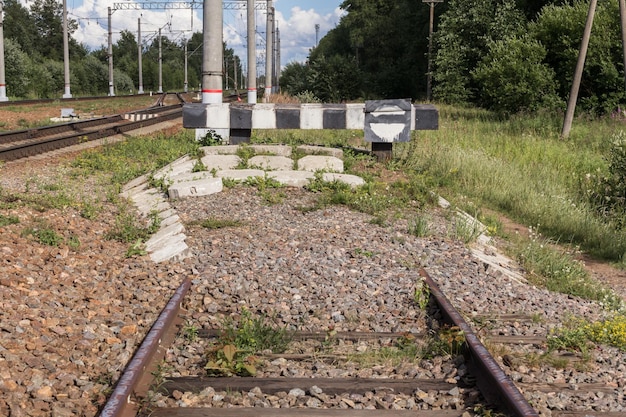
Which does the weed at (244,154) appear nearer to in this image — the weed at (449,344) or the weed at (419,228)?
the weed at (419,228)

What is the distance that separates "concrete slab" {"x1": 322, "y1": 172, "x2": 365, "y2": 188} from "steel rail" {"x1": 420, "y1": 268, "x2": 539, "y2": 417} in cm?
425

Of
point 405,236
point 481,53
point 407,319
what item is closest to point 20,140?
point 405,236

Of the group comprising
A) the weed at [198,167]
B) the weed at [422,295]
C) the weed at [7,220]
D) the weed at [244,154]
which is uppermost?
the weed at [244,154]

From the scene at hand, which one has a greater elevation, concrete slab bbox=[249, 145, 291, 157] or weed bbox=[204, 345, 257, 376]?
concrete slab bbox=[249, 145, 291, 157]

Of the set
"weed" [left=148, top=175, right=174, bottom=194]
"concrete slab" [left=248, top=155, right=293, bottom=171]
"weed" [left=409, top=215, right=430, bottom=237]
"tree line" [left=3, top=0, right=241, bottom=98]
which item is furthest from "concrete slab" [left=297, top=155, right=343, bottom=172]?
"tree line" [left=3, top=0, right=241, bottom=98]

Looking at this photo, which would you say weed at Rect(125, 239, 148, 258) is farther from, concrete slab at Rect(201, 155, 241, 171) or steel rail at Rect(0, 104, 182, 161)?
steel rail at Rect(0, 104, 182, 161)

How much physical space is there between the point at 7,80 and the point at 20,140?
38.2 metres

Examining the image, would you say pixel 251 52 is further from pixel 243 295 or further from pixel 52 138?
pixel 243 295

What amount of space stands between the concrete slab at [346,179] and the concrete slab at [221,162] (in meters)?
1.55

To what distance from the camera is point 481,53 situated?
38219mm

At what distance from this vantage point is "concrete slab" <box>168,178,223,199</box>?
834 centimetres

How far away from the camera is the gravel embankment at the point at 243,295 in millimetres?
3619

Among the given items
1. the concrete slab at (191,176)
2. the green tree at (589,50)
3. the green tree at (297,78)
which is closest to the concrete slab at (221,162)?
the concrete slab at (191,176)

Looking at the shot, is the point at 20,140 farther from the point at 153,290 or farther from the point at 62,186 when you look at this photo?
the point at 153,290
